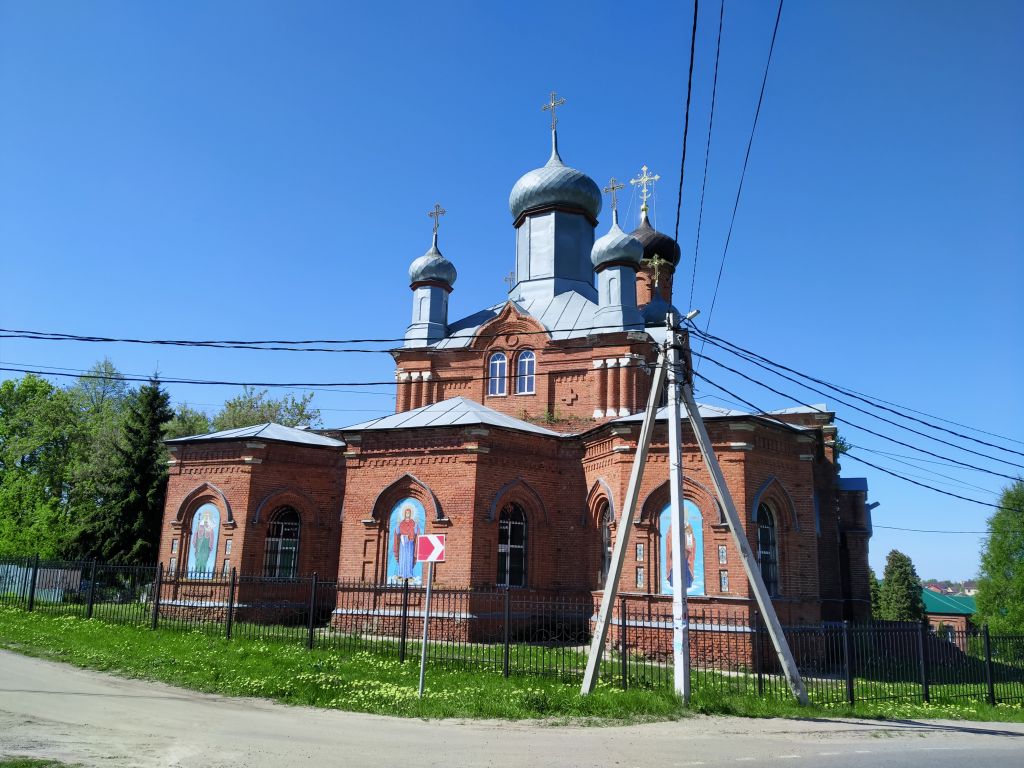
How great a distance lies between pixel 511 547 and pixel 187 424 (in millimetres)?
20811

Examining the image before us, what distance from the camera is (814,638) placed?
1386cm

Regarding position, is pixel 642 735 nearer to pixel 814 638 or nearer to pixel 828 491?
pixel 814 638

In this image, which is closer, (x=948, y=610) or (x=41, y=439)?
(x=41, y=439)

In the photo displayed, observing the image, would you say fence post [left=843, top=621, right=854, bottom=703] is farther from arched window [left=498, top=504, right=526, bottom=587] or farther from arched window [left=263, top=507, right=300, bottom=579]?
arched window [left=263, top=507, right=300, bottom=579]

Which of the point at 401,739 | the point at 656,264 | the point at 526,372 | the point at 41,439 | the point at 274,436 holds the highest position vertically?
the point at 656,264

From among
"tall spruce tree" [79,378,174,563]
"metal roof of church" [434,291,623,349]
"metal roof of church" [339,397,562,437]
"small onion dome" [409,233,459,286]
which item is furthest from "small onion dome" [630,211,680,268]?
"tall spruce tree" [79,378,174,563]

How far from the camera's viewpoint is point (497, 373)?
21.4 meters

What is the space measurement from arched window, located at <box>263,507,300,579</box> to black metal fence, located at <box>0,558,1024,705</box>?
519 mm

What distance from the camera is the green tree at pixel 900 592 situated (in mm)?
46656

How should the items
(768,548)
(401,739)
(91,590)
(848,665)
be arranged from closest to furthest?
1. (401,739)
2. (848,665)
3. (768,548)
4. (91,590)

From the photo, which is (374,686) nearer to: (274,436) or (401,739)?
(401,739)

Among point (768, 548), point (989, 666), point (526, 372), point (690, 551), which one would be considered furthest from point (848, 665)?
point (526, 372)

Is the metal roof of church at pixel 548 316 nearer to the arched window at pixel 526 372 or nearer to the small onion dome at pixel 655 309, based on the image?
the arched window at pixel 526 372

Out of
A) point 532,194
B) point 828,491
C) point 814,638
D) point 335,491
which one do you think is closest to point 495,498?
point 335,491
